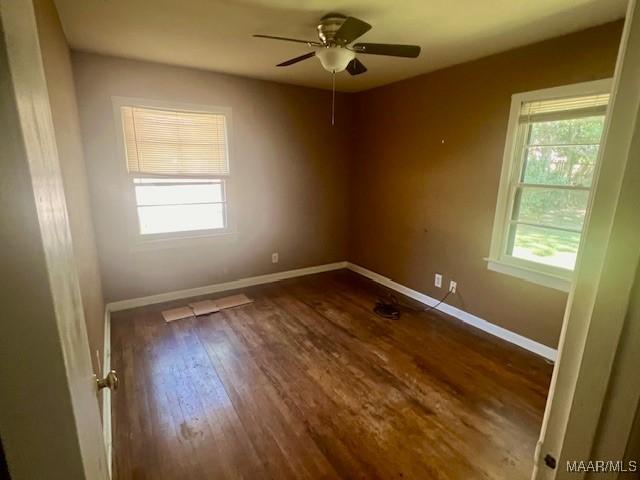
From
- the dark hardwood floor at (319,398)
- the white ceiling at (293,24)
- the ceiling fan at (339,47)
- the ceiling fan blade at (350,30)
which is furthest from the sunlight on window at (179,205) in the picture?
the ceiling fan blade at (350,30)

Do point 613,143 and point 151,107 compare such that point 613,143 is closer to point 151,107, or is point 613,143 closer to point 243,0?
point 243,0

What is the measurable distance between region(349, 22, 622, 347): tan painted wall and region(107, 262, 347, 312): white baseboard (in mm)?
783

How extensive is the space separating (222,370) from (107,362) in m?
0.84

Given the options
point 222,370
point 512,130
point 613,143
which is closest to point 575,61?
point 512,130

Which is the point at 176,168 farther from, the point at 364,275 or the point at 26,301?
the point at 26,301

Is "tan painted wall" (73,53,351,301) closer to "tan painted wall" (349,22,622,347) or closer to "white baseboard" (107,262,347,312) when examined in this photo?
"white baseboard" (107,262,347,312)

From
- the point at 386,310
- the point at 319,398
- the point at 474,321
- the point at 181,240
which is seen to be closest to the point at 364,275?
the point at 386,310

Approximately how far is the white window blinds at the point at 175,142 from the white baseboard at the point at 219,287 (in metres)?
1.35

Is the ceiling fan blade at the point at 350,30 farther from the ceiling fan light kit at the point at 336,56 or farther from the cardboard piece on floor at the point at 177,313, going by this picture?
the cardboard piece on floor at the point at 177,313

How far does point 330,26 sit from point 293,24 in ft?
0.95

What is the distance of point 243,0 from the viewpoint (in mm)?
1895

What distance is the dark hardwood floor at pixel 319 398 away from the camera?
5.63 feet

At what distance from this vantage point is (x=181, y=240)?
12.0ft

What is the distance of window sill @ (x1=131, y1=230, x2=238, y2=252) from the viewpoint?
3.41m
